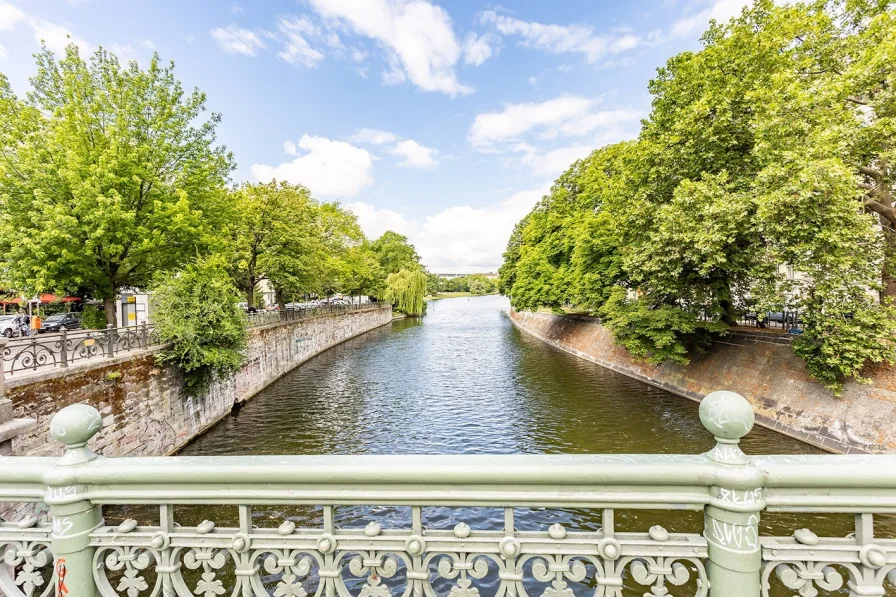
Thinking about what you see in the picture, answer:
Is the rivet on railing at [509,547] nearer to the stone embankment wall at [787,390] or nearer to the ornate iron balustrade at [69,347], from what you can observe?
the ornate iron balustrade at [69,347]

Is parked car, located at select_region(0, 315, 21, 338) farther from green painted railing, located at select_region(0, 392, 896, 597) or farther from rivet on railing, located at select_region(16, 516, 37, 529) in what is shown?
green painted railing, located at select_region(0, 392, 896, 597)

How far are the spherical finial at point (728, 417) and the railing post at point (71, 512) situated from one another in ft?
8.30

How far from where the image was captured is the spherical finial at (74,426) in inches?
66.1

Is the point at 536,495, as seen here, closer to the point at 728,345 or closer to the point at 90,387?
the point at 90,387

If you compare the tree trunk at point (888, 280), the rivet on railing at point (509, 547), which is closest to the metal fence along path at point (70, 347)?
the rivet on railing at point (509, 547)

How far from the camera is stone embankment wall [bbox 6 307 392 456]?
7.09 m

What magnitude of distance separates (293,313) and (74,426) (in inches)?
960

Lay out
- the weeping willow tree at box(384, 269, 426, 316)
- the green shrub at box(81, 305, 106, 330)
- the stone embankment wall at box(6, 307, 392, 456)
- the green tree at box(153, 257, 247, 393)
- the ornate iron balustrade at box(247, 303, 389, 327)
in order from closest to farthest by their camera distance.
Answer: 1. the stone embankment wall at box(6, 307, 392, 456)
2. the green tree at box(153, 257, 247, 393)
3. the green shrub at box(81, 305, 106, 330)
4. the ornate iron balustrade at box(247, 303, 389, 327)
5. the weeping willow tree at box(384, 269, 426, 316)

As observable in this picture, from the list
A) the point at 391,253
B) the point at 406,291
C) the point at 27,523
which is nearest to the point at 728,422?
the point at 27,523

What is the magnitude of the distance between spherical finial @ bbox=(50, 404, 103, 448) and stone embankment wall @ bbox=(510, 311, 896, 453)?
1380 cm

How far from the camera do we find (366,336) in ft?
126

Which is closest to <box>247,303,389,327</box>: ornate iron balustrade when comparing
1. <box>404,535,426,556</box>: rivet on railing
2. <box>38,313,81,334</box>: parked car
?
<box>38,313,81,334</box>: parked car

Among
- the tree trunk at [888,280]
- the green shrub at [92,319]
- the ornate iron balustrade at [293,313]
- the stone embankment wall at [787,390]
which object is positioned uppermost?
the tree trunk at [888,280]

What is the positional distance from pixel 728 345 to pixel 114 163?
20823 mm
